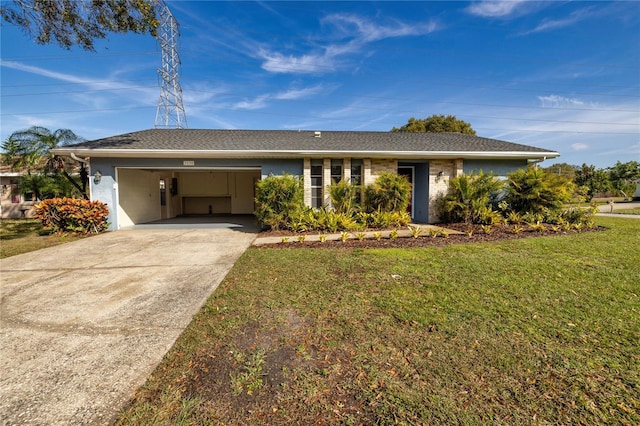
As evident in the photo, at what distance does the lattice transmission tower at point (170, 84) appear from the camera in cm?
2092

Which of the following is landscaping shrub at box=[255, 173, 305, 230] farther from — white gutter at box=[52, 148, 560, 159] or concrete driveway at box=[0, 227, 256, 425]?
concrete driveway at box=[0, 227, 256, 425]

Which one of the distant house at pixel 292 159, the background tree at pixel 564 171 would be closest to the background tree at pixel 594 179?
the background tree at pixel 564 171

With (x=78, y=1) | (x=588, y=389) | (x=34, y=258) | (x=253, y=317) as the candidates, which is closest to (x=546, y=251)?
(x=588, y=389)

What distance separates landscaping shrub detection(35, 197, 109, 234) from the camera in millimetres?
8727

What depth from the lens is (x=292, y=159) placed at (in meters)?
10.3

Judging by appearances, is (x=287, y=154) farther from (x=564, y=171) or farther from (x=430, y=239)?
(x=564, y=171)

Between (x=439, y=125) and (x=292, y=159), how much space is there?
2030cm

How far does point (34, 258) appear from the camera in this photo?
599 centimetres

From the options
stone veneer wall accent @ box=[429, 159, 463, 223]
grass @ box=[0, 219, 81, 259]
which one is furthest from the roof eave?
grass @ box=[0, 219, 81, 259]

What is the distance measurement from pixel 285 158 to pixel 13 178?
59.5ft

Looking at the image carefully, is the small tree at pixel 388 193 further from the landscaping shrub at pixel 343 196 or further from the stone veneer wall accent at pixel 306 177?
the stone veneer wall accent at pixel 306 177

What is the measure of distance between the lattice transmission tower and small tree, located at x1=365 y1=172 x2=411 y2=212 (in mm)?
18726

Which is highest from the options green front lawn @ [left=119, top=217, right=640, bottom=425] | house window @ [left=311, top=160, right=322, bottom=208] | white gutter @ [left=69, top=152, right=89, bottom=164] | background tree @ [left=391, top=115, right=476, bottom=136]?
background tree @ [left=391, top=115, right=476, bottom=136]

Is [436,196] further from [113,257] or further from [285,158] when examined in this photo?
[113,257]
